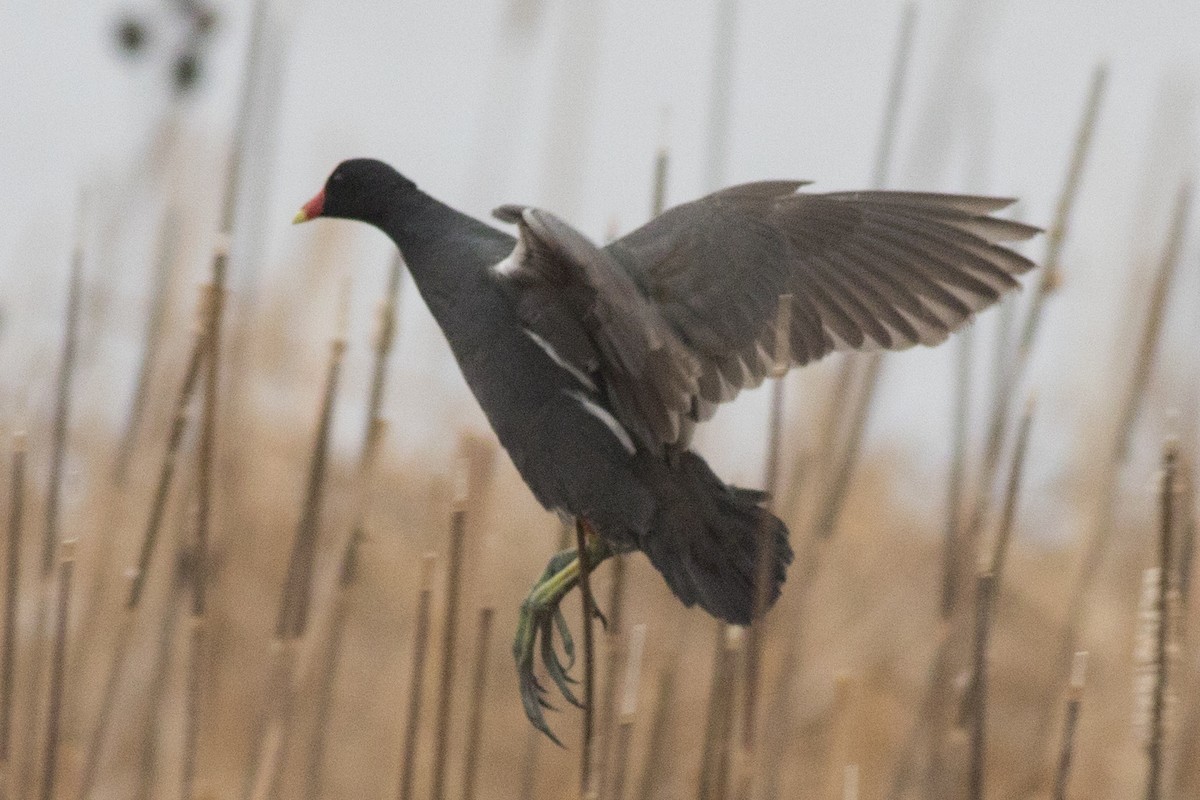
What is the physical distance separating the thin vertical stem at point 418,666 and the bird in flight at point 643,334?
9 cm

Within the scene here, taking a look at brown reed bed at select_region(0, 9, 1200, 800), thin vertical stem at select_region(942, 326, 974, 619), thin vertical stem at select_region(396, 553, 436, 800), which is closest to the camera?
thin vertical stem at select_region(396, 553, 436, 800)

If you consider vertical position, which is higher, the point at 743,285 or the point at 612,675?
the point at 743,285

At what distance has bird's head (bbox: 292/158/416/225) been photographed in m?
1.26

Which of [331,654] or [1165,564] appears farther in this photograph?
[331,654]

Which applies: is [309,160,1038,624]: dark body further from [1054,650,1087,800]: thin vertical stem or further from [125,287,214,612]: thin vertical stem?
[1054,650,1087,800]: thin vertical stem

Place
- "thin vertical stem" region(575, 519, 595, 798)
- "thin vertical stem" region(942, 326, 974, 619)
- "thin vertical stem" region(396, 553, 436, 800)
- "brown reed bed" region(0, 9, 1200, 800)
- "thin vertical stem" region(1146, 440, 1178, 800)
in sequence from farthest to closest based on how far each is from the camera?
"thin vertical stem" region(942, 326, 974, 619) < "brown reed bed" region(0, 9, 1200, 800) < "thin vertical stem" region(396, 553, 436, 800) < "thin vertical stem" region(1146, 440, 1178, 800) < "thin vertical stem" region(575, 519, 595, 798)

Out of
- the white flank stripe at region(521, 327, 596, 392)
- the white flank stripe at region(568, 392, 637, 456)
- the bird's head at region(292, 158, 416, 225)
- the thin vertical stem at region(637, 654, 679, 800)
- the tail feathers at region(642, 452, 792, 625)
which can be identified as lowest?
the thin vertical stem at region(637, 654, 679, 800)

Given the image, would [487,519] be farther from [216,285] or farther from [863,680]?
[863,680]

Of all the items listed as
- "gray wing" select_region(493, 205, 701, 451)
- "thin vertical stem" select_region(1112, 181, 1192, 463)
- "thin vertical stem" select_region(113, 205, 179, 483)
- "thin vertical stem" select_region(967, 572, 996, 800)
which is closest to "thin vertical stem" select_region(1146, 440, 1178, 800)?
"thin vertical stem" select_region(967, 572, 996, 800)

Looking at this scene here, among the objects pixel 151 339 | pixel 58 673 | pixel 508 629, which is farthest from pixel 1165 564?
pixel 508 629

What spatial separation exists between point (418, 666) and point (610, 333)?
1.20ft

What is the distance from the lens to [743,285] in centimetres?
129

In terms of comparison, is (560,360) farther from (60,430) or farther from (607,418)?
(60,430)

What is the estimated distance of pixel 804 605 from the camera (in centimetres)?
172
